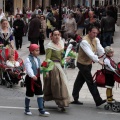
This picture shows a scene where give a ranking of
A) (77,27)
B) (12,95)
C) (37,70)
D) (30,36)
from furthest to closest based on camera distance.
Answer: (77,27)
(30,36)
(12,95)
(37,70)

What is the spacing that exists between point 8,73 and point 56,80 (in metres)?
3.36

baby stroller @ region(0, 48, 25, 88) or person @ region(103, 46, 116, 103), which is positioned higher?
person @ region(103, 46, 116, 103)

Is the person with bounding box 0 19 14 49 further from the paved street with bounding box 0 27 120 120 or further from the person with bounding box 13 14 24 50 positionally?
the person with bounding box 13 14 24 50

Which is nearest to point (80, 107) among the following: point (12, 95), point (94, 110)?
point (94, 110)

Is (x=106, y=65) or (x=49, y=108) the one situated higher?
(x=106, y=65)

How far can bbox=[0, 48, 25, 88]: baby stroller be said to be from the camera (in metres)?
12.9

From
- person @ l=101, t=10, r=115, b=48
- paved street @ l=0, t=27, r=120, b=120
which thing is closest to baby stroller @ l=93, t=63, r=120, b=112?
paved street @ l=0, t=27, r=120, b=120

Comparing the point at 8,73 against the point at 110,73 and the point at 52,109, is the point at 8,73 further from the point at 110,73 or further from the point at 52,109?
the point at 110,73

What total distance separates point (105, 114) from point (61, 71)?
1.25 m

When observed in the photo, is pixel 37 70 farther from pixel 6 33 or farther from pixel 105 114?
pixel 6 33

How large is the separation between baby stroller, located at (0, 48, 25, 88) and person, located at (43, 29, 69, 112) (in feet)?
9.59

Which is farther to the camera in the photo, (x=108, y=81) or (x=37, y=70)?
(x=108, y=81)

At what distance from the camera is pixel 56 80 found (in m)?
9.90

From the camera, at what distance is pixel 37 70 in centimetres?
960
